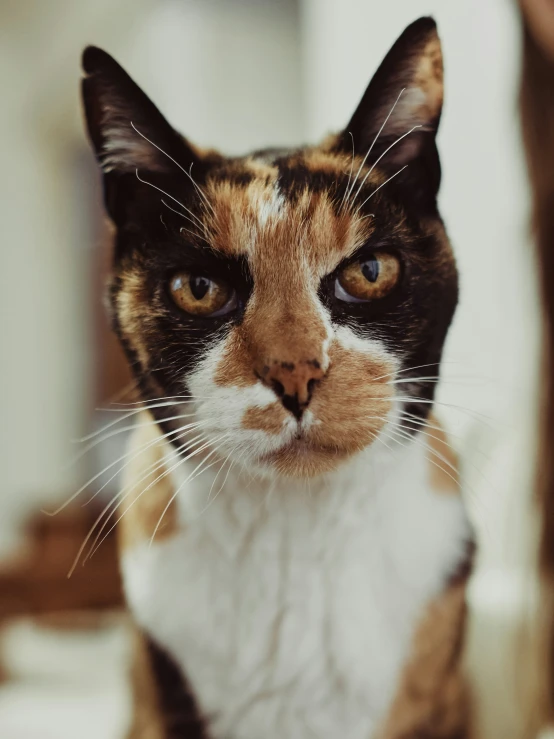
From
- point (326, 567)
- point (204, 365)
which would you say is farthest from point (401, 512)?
point (204, 365)

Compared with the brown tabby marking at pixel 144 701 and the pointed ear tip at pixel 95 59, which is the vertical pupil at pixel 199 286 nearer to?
the pointed ear tip at pixel 95 59

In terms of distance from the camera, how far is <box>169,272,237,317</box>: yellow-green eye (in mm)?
367

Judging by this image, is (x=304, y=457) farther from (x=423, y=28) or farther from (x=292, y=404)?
(x=423, y=28)

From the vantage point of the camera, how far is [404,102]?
361mm

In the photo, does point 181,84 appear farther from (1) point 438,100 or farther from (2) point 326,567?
(2) point 326,567

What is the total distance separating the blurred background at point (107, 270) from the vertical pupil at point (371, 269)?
0.25ft

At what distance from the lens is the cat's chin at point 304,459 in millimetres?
355

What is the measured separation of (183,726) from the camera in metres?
0.43

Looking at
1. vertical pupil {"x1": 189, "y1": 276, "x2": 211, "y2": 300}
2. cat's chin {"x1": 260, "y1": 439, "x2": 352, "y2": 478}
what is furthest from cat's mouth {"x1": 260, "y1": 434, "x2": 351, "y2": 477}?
vertical pupil {"x1": 189, "y1": 276, "x2": 211, "y2": 300}

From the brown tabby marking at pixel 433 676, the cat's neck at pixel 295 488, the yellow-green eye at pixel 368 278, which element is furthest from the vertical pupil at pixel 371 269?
the brown tabby marking at pixel 433 676

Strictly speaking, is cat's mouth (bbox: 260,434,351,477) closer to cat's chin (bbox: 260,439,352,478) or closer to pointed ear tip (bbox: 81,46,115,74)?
cat's chin (bbox: 260,439,352,478)

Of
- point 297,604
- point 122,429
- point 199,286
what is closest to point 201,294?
point 199,286

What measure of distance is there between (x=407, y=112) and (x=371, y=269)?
93mm

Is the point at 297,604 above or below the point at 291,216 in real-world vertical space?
below
